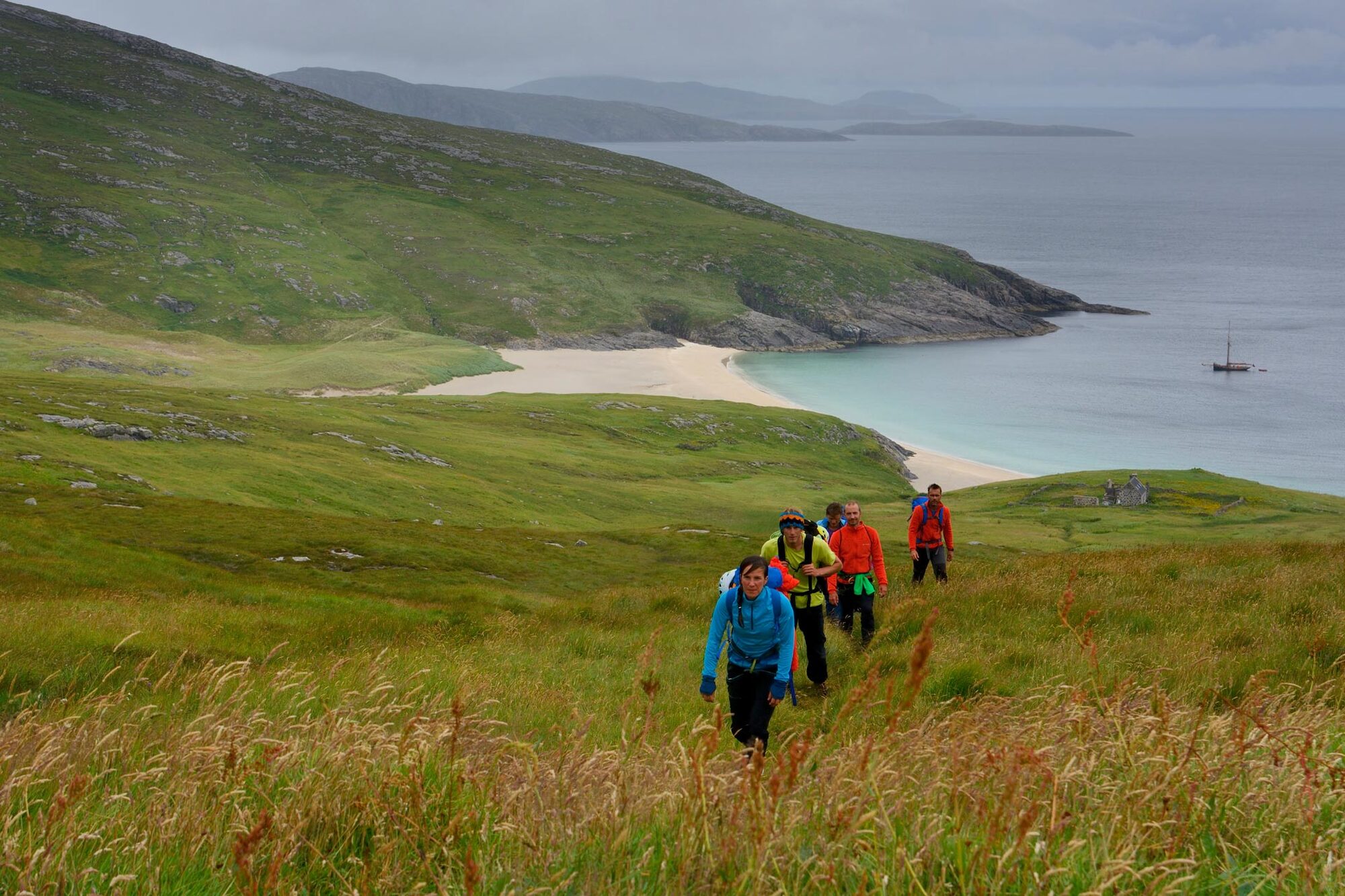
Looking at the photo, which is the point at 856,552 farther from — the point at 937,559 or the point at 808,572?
the point at 937,559

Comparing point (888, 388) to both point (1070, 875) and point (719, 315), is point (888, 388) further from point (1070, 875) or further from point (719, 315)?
point (1070, 875)

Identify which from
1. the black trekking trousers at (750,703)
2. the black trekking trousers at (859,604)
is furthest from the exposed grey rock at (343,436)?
the black trekking trousers at (750,703)

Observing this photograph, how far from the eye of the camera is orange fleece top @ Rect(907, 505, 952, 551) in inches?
906

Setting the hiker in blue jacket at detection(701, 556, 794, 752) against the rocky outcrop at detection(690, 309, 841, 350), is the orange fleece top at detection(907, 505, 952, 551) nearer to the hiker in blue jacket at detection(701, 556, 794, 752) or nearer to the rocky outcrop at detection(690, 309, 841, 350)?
the hiker in blue jacket at detection(701, 556, 794, 752)

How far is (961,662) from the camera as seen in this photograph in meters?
13.7

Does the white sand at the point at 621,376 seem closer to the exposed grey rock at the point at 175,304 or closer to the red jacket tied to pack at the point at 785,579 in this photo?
the exposed grey rock at the point at 175,304

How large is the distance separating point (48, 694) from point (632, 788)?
38.4 ft

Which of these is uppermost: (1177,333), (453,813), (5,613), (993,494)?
(1177,333)

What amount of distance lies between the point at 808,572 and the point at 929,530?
943cm

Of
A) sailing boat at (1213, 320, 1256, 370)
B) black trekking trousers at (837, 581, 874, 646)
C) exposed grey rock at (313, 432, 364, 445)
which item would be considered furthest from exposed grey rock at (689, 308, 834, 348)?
black trekking trousers at (837, 581, 874, 646)

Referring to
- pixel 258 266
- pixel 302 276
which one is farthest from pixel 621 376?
pixel 258 266

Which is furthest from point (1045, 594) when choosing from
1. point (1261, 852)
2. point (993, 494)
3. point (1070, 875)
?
point (993, 494)

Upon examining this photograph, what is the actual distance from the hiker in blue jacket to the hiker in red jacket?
40.8 ft

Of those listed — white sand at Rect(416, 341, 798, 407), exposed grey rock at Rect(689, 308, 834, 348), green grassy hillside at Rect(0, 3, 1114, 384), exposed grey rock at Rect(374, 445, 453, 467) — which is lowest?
exposed grey rock at Rect(374, 445, 453, 467)
